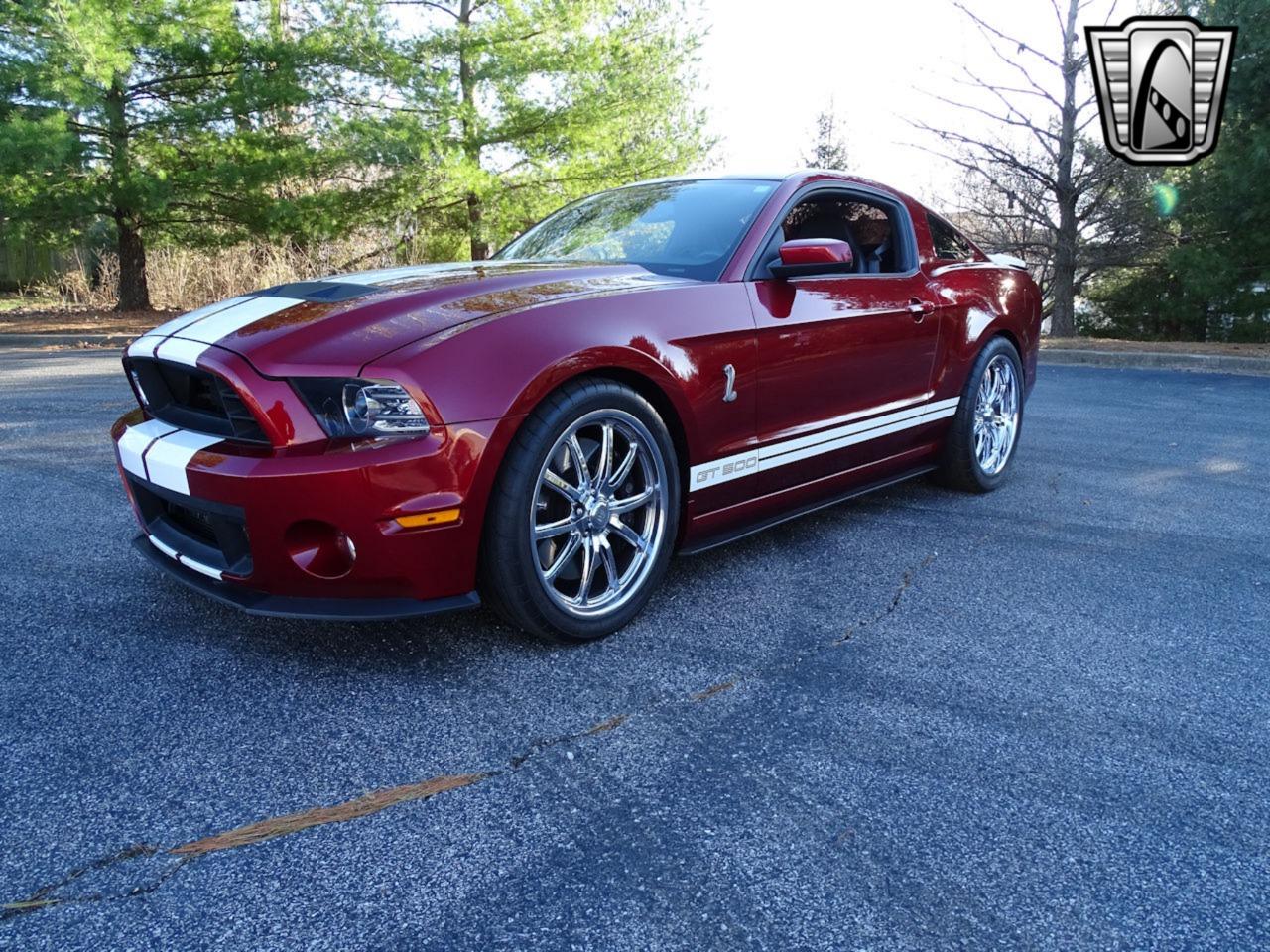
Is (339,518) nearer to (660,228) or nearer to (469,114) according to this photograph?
(660,228)

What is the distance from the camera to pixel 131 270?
15.0 m

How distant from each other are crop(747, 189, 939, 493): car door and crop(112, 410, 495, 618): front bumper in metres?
1.25

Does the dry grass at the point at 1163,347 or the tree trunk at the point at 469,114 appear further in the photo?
the tree trunk at the point at 469,114

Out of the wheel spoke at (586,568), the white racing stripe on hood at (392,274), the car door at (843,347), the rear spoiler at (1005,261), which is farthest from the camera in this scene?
the rear spoiler at (1005,261)

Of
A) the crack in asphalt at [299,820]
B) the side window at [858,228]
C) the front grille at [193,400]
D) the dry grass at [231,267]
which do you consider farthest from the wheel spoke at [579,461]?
the dry grass at [231,267]

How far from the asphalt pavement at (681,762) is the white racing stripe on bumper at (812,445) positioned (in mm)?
430

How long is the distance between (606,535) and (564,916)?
137 cm

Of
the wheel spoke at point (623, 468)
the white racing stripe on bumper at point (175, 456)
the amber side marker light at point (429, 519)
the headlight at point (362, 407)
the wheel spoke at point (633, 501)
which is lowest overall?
the wheel spoke at point (633, 501)

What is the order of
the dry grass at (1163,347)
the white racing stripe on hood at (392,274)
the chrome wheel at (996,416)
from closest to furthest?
the white racing stripe on hood at (392,274)
the chrome wheel at (996,416)
the dry grass at (1163,347)

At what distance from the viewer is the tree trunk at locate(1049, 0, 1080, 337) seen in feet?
41.6

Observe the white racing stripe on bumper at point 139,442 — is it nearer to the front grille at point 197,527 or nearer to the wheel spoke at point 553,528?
the front grille at point 197,527

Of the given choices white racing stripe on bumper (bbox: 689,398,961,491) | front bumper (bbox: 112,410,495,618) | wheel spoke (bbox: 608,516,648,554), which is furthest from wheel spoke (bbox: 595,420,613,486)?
front bumper (bbox: 112,410,495,618)
